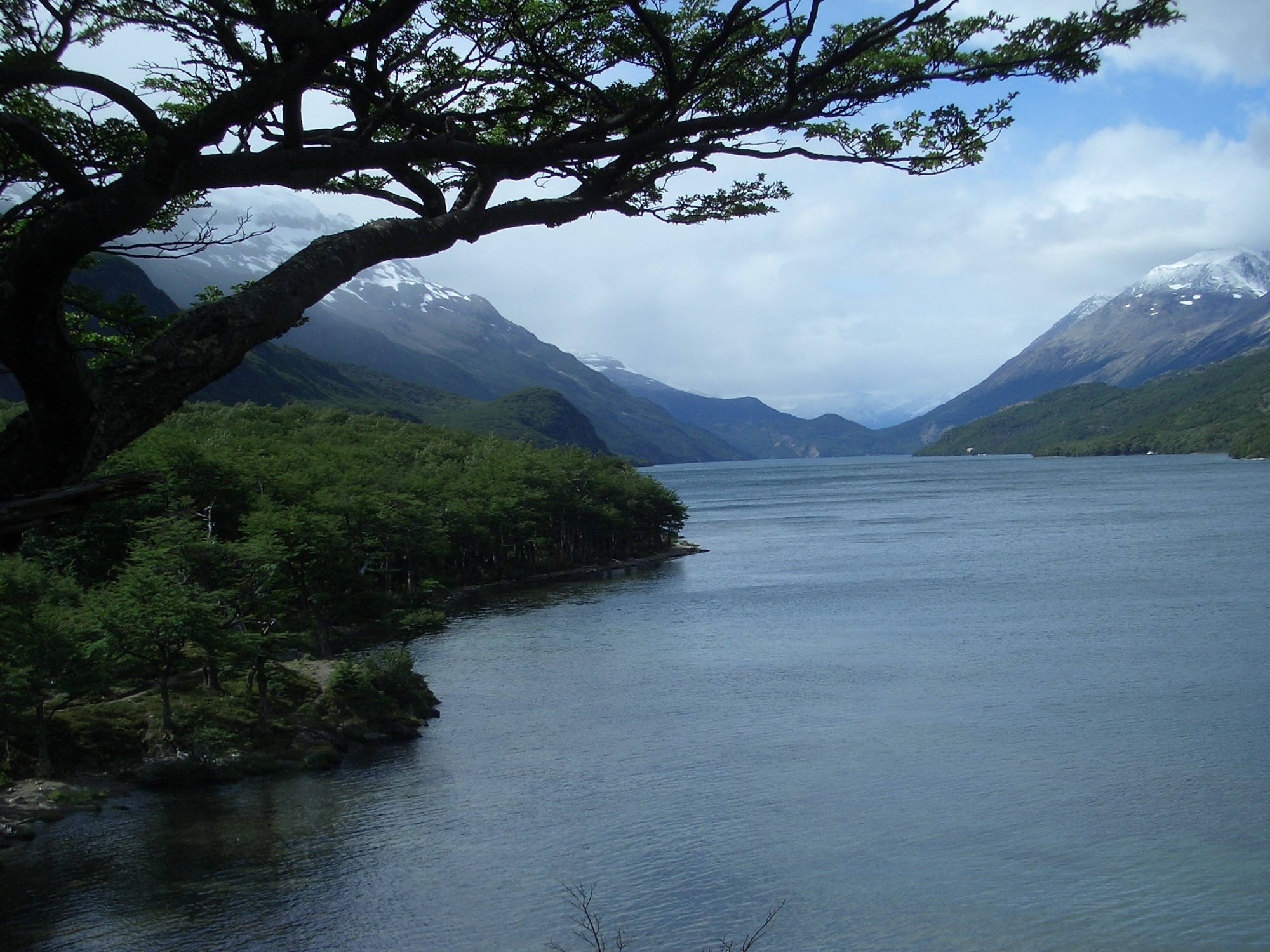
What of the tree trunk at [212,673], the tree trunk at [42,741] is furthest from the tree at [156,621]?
the tree trunk at [42,741]

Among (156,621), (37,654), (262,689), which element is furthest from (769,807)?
(37,654)

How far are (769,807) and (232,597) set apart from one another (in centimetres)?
2108

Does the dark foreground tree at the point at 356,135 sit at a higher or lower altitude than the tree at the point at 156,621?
higher

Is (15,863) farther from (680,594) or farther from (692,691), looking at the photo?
(680,594)

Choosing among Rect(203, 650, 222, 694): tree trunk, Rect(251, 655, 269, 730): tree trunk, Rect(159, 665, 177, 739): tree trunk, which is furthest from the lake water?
Rect(203, 650, 222, 694): tree trunk

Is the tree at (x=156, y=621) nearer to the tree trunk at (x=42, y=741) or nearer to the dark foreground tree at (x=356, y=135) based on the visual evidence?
the tree trunk at (x=42, y=741)

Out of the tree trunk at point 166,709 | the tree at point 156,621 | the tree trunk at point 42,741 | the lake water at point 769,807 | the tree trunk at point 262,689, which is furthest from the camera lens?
the tree trunk at point 262,689

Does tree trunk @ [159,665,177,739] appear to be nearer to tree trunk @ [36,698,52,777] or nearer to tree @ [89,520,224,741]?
tree @ [89,520,224,741]

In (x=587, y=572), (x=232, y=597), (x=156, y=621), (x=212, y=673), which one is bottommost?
(x=587, y=572)

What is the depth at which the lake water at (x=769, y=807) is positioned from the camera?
73.8 feet

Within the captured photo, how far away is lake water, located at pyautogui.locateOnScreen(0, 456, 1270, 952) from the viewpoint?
22500mm

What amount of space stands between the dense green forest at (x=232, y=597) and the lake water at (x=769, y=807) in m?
3.40

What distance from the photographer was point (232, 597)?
36.5 metres

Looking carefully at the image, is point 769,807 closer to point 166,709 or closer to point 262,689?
point 262,689
